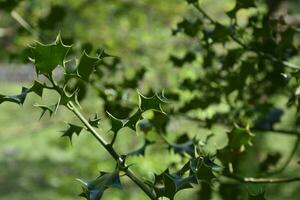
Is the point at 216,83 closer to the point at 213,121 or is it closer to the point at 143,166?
the point at 213,121

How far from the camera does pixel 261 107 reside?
171cm

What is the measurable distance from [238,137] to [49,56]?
0.47 metres

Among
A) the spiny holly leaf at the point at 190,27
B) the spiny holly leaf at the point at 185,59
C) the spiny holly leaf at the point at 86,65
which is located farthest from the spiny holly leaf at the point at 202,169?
the spiny holly leaf at the point at 185,59

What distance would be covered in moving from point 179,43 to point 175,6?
30 cm

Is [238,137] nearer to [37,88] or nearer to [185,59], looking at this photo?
[37,88]

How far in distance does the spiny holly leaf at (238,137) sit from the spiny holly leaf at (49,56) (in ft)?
1.46

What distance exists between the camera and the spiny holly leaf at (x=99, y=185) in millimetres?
861

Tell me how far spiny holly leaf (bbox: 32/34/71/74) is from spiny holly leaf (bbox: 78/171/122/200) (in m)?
0.16

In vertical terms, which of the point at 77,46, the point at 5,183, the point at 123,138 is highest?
the point at 77,46

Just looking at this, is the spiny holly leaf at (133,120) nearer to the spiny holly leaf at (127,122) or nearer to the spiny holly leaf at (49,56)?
the spiny holly leaf at (127,122)

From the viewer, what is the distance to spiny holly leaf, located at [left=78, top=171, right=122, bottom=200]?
861 millimetres

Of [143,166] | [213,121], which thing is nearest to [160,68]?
[143,166]

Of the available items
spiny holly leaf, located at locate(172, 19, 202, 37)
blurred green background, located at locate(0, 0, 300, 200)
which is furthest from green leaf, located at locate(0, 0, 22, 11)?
blurred green background, located at locate(0, 0, 300, 200)

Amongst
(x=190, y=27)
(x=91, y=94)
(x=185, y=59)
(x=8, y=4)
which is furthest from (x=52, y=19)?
(x=91, y=94)
